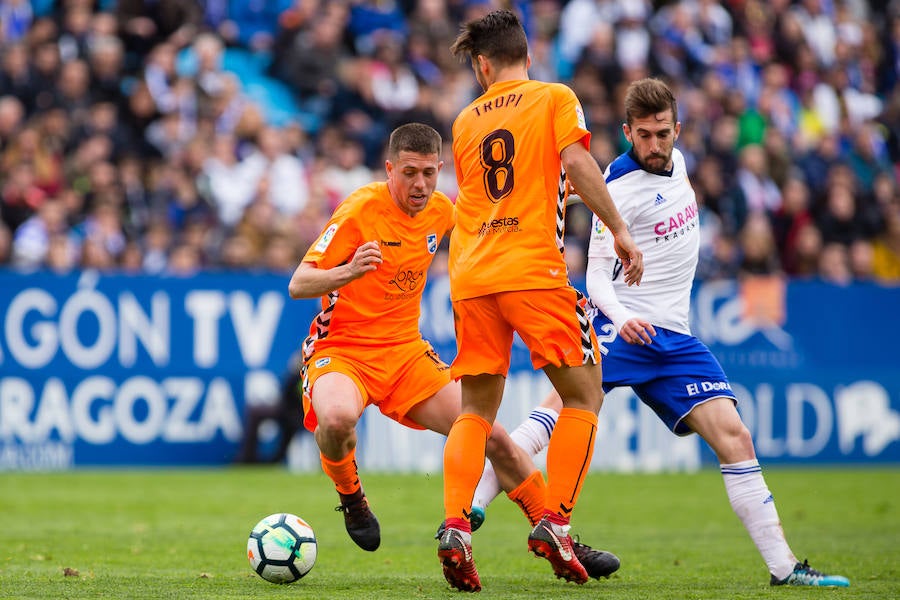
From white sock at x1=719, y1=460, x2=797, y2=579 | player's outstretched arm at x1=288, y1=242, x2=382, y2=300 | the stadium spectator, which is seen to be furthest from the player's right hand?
the stadium spectator

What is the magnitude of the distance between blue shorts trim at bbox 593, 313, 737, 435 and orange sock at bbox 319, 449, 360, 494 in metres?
1.50

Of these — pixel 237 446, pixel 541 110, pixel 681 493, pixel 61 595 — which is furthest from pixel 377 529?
pixel 237 446

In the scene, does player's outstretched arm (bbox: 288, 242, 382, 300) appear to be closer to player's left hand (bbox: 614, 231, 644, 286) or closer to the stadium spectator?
player's left hand (bbox: 614, 231, 644, 286)

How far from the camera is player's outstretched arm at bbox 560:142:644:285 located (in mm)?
6523

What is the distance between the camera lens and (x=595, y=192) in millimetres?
6535

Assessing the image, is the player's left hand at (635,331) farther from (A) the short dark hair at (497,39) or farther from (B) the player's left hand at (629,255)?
(A) the short dark hair at (497,39)

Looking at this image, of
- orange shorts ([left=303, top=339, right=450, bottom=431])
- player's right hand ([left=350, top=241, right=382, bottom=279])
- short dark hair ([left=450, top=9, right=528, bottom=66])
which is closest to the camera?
short dark hair ([left=450, top=9, right=528, bottom=66])

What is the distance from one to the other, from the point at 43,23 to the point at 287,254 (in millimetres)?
4410

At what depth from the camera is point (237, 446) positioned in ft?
50.5

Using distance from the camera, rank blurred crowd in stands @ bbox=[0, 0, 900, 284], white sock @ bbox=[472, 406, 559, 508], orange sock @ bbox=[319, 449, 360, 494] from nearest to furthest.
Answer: white sock @ bbox=[472, 406, 559, 508], orange sock @ bbox=[319, 449, 360, 494], blurred crowd in stands @ bbox=[0, 0, 900, 284]

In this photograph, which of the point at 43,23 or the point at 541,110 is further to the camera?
the point at 43,23

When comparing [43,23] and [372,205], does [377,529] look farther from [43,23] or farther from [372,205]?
[43,23]

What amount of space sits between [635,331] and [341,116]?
11813mm

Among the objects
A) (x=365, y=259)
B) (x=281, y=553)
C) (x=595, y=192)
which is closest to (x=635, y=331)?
(x=595, y=192)
